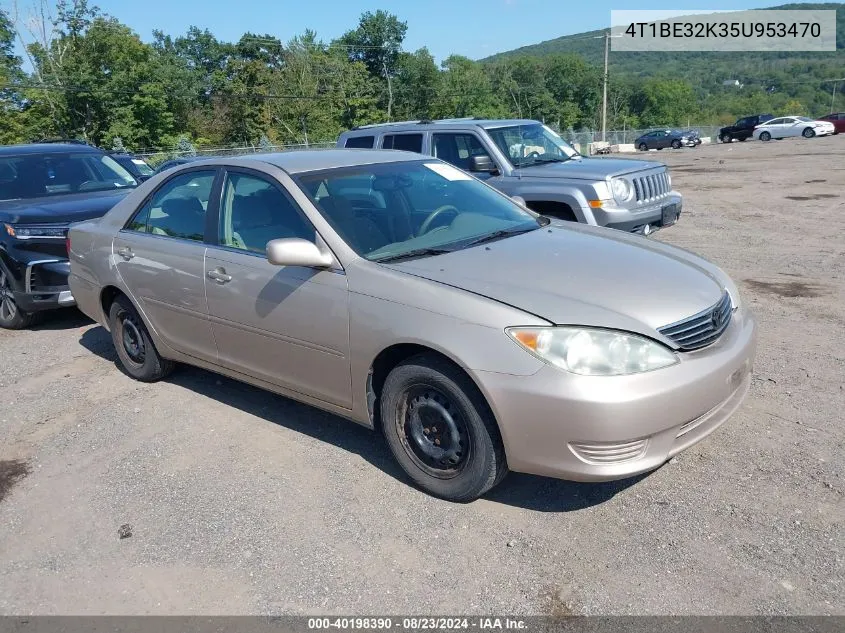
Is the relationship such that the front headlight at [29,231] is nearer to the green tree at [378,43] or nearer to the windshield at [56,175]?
the windshield at [56,175]

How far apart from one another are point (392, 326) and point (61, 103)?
50.8m

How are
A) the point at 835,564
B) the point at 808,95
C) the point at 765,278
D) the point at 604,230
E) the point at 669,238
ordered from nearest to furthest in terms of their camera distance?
the point at 835,564 → the point at 604,230 → the point at 765,278 → the point at 669,238 → the point at 808,95

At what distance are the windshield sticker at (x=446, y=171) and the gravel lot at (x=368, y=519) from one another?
1799mm

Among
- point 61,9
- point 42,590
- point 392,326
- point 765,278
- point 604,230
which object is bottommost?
point 42,590

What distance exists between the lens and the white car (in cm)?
4469

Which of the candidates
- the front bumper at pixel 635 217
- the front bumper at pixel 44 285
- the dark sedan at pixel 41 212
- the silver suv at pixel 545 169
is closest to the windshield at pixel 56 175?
the dark sedan at pixel 41 212

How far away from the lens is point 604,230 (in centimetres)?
471

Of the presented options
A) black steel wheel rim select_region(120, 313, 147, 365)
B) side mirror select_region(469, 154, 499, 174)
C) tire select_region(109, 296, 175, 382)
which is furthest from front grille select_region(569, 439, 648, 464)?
side mirror select_region(469, 154, 499, 174)

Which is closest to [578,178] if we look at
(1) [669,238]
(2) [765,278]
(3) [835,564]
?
(2) [765,278]

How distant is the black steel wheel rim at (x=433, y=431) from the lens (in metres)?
3.48

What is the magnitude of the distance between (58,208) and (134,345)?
2.54m

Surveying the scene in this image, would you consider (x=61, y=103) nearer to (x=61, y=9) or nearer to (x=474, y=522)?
(x=61, y=9)

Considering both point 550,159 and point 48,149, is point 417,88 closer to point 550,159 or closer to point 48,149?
point 550,159

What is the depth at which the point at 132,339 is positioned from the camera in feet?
18.3
